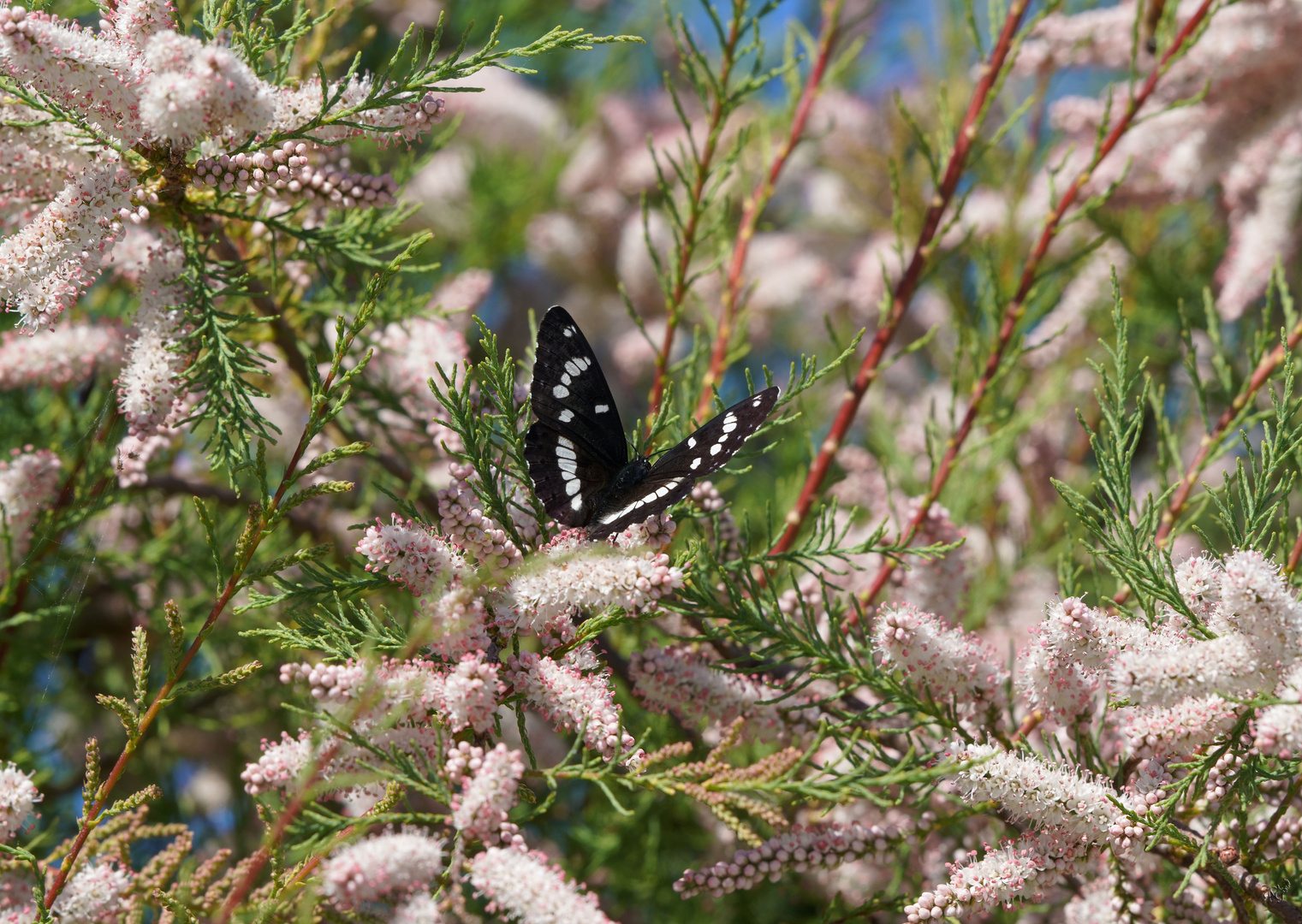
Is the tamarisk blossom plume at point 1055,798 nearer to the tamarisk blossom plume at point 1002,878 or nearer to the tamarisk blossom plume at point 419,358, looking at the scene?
the tamarisk blossom plume at point 1002,878

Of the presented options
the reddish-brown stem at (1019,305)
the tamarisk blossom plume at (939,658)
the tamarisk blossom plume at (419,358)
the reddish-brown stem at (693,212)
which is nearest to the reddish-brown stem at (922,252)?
the reddish-brown stem at (1019,305)

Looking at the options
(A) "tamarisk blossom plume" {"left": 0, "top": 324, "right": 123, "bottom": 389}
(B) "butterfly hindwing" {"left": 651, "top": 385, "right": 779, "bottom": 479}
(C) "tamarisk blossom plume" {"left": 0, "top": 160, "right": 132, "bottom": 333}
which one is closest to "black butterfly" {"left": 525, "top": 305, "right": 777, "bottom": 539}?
(B) "butterfly hindwing" {"left": 651, "top": 385, "right": 779, "bottom": 479}

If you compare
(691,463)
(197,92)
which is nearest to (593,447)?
(691,463)

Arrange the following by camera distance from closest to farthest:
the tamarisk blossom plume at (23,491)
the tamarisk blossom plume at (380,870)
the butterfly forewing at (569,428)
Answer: the tamarisk blossom plume at (380,870), the butterfly forewing at (569,428), the tamarisk blossom plume at (23,491)

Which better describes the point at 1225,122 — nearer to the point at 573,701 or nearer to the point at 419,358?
the point at 419,358

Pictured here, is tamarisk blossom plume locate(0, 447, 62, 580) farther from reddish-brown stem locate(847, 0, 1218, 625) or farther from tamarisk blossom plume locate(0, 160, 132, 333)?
reddish-brown stem locate(847, 0, 1218, 625)

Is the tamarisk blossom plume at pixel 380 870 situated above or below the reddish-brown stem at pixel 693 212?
below

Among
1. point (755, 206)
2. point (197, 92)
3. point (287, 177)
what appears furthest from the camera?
point (755, 206)
